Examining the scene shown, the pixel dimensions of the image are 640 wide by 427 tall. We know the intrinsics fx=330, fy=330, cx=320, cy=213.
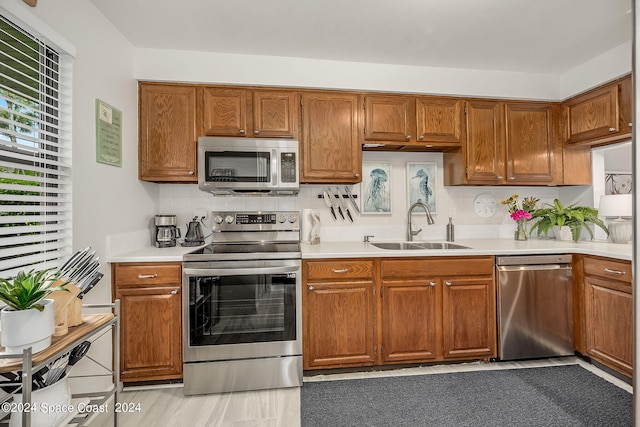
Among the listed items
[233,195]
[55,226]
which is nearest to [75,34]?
[55,226]

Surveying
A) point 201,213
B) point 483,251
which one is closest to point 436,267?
point 483,251

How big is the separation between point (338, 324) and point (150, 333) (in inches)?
49.3

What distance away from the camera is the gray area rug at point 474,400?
72.0 inches

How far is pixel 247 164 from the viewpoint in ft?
8.15

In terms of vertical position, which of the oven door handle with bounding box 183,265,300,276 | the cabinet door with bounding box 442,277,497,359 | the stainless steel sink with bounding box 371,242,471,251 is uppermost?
the stainless steel sink with bounding box 371,242,471,251

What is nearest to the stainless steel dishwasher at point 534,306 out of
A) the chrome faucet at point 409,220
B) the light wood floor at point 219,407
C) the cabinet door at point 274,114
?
the light wood floor at point 219,407

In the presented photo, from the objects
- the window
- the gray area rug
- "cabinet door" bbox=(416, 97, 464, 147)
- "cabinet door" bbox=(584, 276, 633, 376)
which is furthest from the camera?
"cabinet door" bbox=(416, 97, 464, 147)

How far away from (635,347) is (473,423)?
1007mm

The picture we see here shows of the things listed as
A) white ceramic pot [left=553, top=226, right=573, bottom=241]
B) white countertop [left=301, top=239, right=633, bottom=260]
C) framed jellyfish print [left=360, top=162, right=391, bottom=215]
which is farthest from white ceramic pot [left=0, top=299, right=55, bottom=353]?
white ceramic pot [left=553, top=226, right=573, bottom=241]

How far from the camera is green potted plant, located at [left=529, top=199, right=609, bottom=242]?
9.14 ft

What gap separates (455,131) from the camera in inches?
111

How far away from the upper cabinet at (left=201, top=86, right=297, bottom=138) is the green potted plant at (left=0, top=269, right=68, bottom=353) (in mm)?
1722

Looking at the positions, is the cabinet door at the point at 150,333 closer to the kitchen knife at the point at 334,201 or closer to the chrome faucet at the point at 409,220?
the kitchen knife at the point at 334,201

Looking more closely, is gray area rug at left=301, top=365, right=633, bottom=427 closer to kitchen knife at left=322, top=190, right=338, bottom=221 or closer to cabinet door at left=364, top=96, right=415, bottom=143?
kitchen knife at left=322, top=190, right=338, bottom=221
